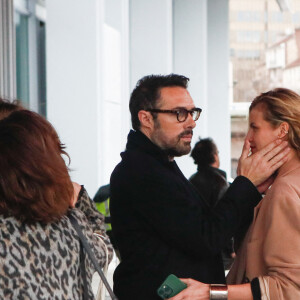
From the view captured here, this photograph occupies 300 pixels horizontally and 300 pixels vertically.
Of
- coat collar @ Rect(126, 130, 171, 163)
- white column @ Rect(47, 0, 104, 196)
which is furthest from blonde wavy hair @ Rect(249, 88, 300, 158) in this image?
white column @ Rect(47, 0, 104, 196)

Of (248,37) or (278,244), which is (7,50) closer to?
(278,244)

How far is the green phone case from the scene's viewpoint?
2.57 meters

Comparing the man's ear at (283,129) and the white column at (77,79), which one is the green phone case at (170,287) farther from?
the white column at (77,79)

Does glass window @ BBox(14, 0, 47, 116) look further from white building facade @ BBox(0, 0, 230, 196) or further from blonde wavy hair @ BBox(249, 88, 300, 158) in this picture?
blonde wavy hair @ BBox(249, 88, 300, 158)

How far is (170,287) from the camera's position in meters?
2.57

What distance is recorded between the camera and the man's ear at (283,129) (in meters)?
2.73

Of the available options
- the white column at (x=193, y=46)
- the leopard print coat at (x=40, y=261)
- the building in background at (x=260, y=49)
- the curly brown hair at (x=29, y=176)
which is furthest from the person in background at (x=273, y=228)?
the building in background at (x=260, y=49)

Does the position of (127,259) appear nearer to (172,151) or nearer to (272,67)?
(172,151)

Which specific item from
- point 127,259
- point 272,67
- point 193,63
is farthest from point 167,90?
point 272,67

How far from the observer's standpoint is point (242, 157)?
9.12ft

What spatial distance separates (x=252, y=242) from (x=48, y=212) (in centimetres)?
83

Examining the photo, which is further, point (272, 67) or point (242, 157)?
point (272, 67)

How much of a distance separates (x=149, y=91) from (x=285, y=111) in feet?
1.77

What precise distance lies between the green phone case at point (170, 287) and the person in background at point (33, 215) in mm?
383
